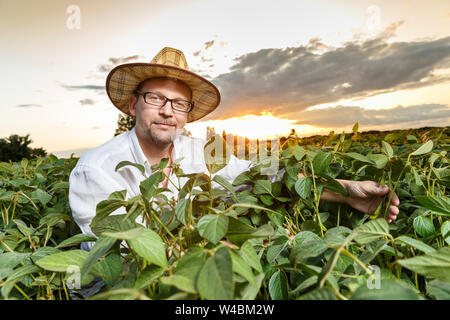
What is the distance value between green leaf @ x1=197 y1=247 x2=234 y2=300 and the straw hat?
1602 mm

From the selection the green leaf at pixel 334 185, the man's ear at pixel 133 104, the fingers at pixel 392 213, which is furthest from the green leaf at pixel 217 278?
the man's ear at pixel 133 104

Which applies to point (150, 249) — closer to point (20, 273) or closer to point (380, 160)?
point (20, 273)

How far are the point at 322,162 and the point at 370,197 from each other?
0.83 feet

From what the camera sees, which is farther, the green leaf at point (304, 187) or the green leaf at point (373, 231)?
the green leaf at point (304, 187)

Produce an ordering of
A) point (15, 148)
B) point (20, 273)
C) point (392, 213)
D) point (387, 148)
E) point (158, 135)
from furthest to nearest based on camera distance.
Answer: point (15, 148)
point (158, 135)
point (392, 213)
point (387, 148)
point (20, 273)

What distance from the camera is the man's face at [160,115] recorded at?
1888 millimetres

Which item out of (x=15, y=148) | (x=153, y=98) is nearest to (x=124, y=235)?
(x=153, y=98)

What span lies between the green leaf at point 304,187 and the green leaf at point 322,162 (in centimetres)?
4

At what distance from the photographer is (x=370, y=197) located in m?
1.02

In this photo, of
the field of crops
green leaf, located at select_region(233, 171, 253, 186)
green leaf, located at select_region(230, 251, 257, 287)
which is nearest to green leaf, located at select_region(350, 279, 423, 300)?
the field of crops

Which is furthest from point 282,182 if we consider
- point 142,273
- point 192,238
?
point 142,273

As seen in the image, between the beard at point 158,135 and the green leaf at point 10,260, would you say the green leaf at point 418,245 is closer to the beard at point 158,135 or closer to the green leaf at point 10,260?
the green leaf at point 10,260
